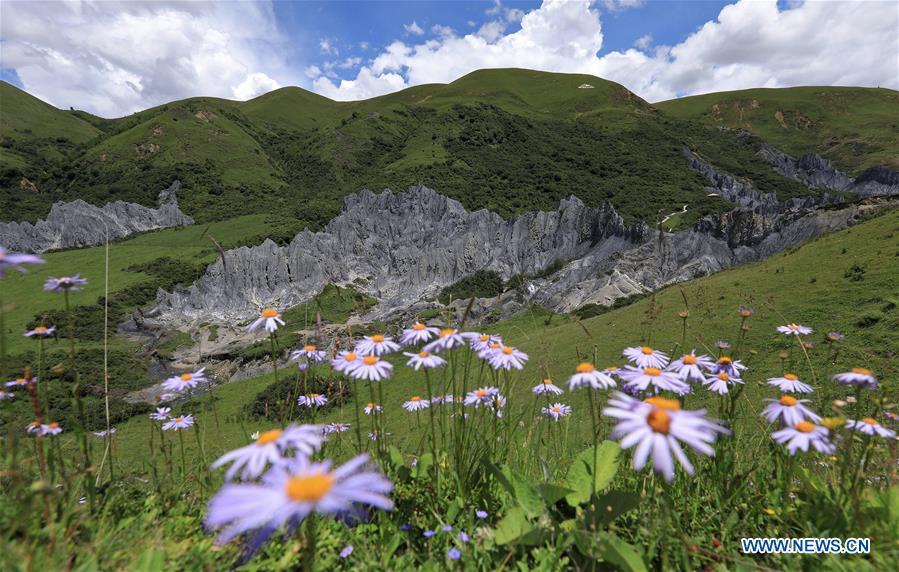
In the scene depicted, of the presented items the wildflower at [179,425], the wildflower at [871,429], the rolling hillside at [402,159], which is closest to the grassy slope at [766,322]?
the wildflower at [179,425]

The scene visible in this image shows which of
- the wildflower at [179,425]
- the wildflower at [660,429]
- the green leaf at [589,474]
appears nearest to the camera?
the wildflower at [660,429]

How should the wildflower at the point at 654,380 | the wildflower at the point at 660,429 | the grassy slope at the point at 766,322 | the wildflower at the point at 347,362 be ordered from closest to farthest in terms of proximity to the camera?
the wildflower at the point at 660,429 < the wildflower at the point at 654,380 < the wildflower at the point at 347,362 < the grassy slope at the point at 766,322

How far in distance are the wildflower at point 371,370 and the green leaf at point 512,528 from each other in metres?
1.07

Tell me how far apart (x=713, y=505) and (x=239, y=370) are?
43.9 metres

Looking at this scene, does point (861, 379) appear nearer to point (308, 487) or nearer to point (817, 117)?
point (308, 487)

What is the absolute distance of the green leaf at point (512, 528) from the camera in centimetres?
227

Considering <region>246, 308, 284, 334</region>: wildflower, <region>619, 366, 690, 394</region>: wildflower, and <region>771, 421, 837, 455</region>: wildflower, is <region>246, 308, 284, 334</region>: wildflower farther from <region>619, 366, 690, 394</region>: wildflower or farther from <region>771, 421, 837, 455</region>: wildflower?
<region>771, 421, 837, 455</region>: wildflower

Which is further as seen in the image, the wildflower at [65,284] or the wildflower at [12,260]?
the wildflower at [65,284]

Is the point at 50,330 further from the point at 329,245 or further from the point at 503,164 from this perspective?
the point at 503,164

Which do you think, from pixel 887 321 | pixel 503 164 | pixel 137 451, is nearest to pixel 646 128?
pixel 503 164

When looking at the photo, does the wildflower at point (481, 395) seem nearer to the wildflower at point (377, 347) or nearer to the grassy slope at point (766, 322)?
the wildflower at point (377, 347)

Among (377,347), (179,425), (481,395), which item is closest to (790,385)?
(481,395)

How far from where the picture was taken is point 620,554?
1926 millimetres

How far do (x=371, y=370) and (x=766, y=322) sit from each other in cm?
2142
